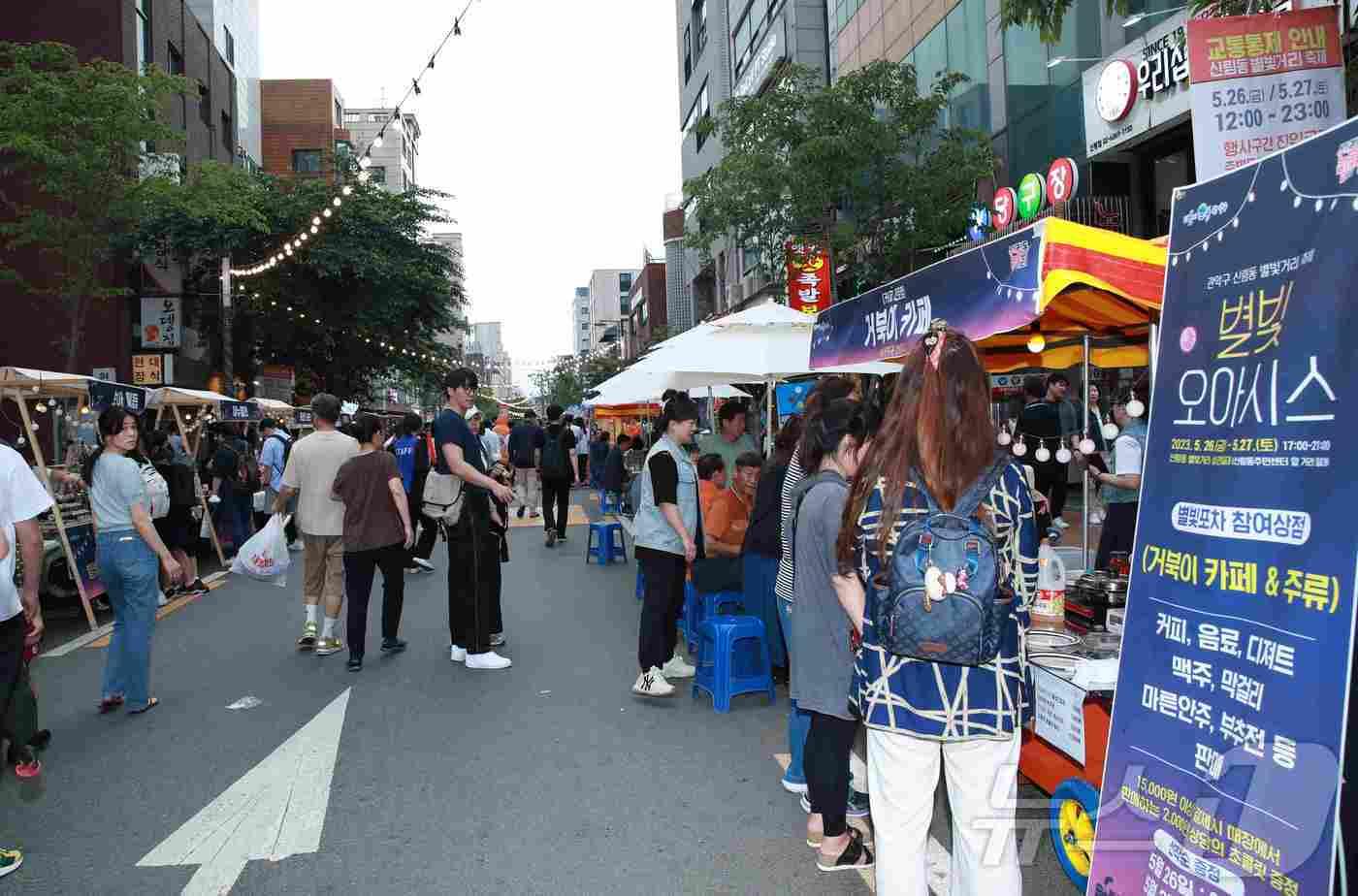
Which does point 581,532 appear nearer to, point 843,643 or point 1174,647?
point 843,643

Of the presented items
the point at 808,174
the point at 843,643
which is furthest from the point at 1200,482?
the point at 808,174

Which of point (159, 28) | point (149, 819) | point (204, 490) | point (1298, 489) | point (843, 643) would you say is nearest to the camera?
point (1298, 489)

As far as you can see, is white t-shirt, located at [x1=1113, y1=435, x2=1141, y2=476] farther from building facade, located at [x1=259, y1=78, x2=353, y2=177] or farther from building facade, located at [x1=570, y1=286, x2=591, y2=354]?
building facade, located at [x1=570, y1=286, x2=591, y2=354]

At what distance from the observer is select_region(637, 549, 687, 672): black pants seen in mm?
6012

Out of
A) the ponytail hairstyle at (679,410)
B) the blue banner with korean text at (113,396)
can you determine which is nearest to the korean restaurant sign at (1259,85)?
the ponytail hairstyle at (679,410)

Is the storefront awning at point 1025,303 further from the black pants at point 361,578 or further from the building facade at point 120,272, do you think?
the building facade at point 120,272

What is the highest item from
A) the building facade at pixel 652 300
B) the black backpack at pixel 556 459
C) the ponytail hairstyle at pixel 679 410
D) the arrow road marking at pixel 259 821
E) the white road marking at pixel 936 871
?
the building facade at pixel 652 300

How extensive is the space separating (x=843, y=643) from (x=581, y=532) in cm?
1245

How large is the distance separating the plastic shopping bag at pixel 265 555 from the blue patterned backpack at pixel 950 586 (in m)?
6.07

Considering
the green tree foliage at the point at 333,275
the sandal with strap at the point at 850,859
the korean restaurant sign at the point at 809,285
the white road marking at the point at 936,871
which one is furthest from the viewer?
the green tree foliage at the point at 333,275

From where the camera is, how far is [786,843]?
4055mm

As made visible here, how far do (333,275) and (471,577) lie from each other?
2512 centimetres

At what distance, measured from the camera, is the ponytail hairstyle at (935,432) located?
8.48 feet

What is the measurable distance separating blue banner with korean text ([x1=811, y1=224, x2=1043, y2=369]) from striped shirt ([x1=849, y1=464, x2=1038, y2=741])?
1672 millimetres
